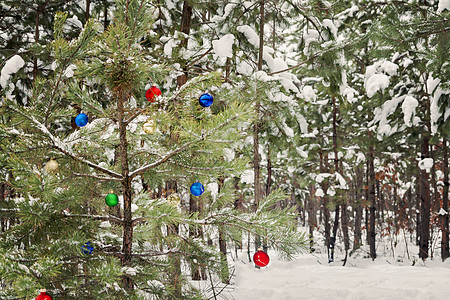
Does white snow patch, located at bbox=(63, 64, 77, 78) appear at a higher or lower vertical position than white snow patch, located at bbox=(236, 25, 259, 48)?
lower

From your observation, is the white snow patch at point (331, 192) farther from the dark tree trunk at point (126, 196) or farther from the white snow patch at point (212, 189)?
the dark tree trunk at point (126, 196)

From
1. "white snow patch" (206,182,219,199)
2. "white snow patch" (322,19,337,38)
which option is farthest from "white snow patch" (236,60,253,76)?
"white snow patch" (206,182,219,199)

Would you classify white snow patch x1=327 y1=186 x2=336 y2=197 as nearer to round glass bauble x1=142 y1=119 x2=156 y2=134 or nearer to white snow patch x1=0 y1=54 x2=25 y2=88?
white snow patch x1=0 y1=54 x2=25 y2=88

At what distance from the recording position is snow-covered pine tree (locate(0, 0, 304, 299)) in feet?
6.06

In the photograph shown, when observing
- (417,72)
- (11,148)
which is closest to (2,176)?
(11,148)

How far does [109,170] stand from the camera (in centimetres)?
225

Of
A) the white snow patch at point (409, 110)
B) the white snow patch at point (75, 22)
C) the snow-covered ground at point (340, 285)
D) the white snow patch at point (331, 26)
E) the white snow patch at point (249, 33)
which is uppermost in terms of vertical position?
the white snow patch at point (75, 22)

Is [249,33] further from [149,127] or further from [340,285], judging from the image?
[340,285]

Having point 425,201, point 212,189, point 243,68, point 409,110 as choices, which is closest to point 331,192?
point 425,201

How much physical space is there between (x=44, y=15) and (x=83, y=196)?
6.51 metres

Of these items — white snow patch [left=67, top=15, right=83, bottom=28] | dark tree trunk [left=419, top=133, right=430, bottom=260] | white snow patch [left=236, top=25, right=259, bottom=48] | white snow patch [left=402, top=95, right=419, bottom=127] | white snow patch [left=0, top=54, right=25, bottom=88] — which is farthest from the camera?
dark tree trunk [left=419, top=133, right=430, bottom=260]

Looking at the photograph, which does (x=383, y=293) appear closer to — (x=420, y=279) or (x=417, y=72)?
(x=420, y=279)

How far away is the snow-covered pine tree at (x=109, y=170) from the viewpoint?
185 cm

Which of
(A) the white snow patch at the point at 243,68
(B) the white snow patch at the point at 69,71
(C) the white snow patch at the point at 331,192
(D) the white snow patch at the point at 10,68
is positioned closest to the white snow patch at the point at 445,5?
(A) the white snow patch at the point at 243,68
